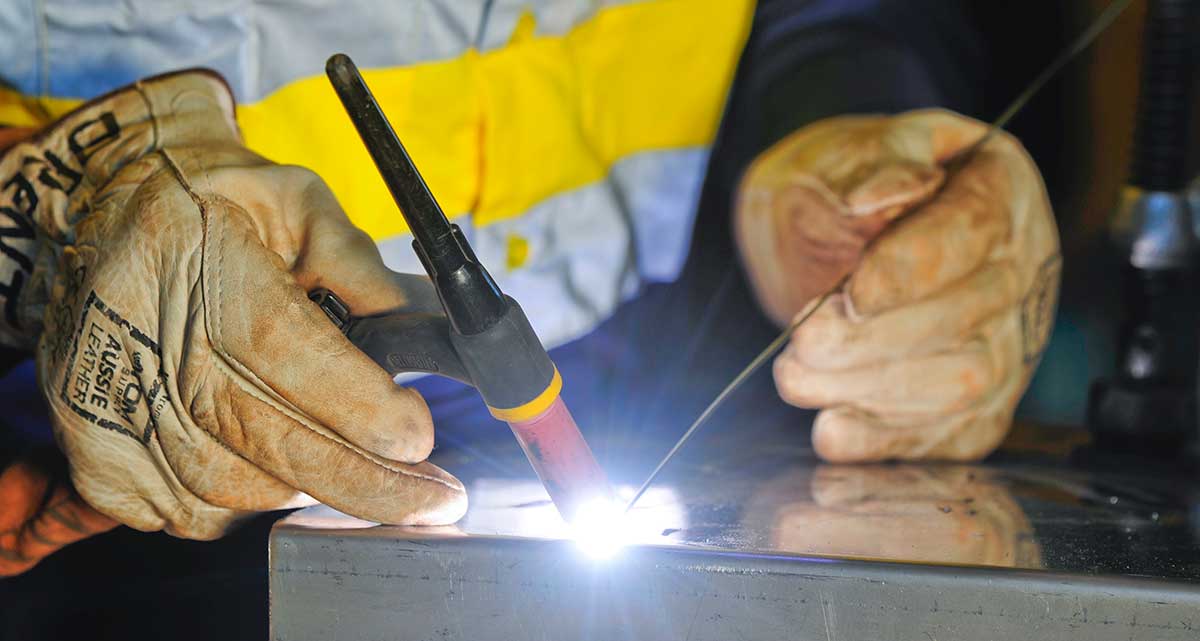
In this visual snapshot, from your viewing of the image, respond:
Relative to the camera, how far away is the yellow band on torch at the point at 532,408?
593mm

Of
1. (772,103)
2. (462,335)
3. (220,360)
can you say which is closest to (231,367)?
(220,360)

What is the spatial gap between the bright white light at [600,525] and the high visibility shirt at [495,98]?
8.2 inches

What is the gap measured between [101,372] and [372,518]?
20cm

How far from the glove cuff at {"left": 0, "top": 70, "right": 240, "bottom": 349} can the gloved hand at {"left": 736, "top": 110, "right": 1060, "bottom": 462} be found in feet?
1.86

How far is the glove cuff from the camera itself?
73 cm

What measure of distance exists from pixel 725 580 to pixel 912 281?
1.58ft

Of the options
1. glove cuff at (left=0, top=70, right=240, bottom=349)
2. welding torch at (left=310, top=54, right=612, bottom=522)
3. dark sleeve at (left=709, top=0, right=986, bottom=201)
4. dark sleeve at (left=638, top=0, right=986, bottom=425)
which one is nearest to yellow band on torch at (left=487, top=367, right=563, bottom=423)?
welding torch at (left=310, top=54, right=612, bottom=522)

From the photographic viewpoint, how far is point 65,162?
29.3 inches

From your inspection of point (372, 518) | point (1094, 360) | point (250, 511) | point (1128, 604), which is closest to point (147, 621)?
point (250, 511)

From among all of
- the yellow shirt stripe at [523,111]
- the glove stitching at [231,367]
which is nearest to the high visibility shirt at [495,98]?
the yellow shirt stripe at [523,111]

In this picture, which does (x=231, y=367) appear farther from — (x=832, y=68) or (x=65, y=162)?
(x=832, y=68)

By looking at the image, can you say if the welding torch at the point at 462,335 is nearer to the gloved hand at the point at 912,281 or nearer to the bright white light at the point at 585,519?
the bright white light at the point at 585,519

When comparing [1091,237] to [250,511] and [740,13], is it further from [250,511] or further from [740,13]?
[250,511]

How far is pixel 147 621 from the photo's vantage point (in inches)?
30.6
